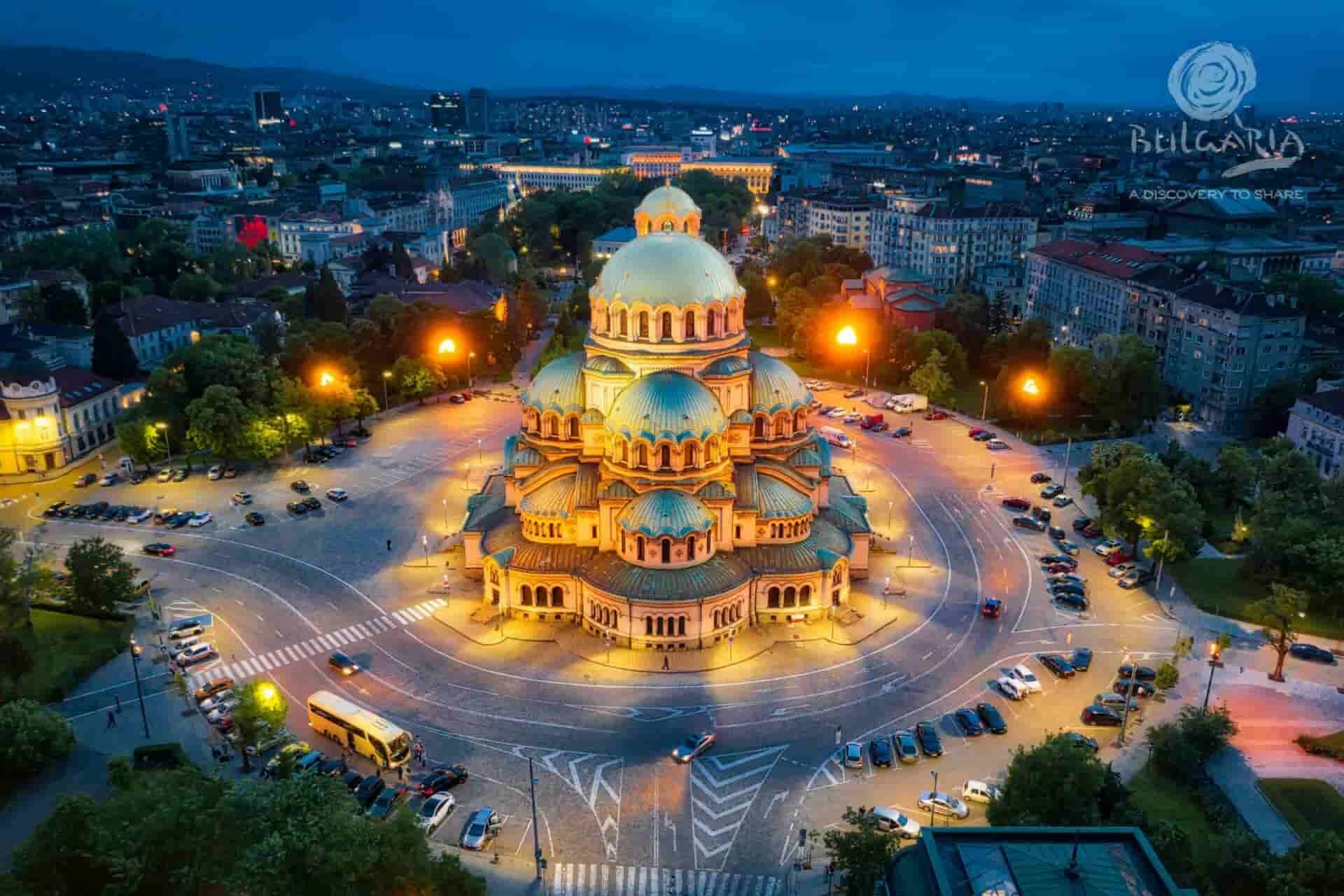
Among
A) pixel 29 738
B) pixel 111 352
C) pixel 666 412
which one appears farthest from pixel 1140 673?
pixel 111 352

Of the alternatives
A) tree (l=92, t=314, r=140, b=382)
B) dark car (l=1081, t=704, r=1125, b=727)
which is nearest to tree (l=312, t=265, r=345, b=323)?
tree (l=92, t=314, r=140, b=382)

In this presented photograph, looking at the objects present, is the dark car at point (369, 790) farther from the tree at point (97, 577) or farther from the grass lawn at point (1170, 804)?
the grass lawn at point (1170, 804)

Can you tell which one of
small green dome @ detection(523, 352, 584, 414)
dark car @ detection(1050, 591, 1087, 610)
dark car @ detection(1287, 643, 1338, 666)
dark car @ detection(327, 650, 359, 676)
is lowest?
dark car @ detection(327, 650, 359, 676)

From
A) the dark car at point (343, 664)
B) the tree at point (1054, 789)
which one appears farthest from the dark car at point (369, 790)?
the tree at point (1054, 789)

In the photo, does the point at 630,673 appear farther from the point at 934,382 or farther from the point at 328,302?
the point at 328,302

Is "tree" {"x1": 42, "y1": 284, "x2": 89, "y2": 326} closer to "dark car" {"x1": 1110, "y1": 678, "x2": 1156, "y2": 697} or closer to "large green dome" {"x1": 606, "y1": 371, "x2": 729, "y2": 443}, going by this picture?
"large green dome" {"x1": 606, "y1": 371, "x2": 729, "y2": 443}

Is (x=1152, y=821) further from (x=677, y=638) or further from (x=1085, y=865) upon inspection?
(x=677, y=638)
